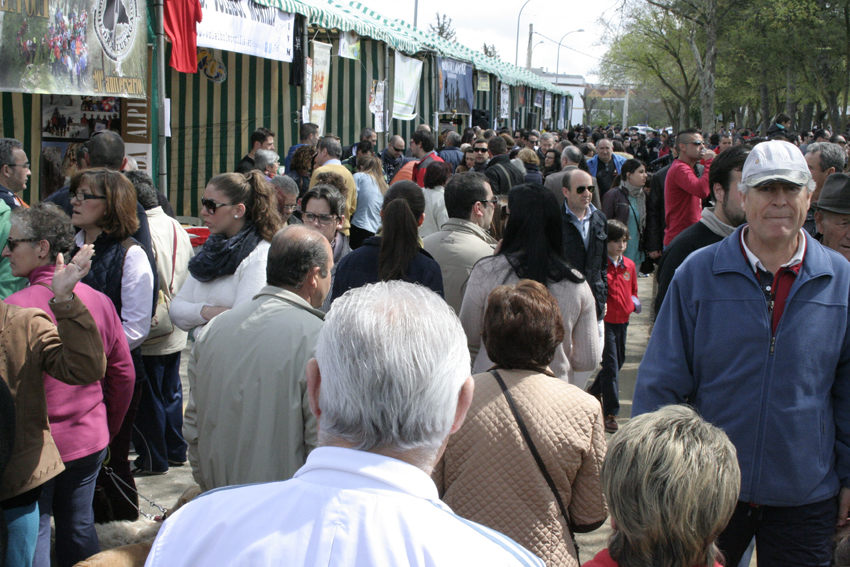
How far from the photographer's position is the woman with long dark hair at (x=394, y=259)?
3547 millimetres

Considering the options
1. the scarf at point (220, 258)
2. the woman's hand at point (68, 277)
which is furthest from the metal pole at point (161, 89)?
the woman's hand at point (68, 277)

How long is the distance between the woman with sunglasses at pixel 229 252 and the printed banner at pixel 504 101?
19453 millimetres

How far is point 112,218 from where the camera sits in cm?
379

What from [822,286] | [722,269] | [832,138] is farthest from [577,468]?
[832,138]

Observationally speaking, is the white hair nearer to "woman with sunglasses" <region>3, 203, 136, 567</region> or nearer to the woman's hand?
the woman's hand

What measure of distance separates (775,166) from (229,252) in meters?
2.48

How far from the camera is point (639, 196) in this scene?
309 inches

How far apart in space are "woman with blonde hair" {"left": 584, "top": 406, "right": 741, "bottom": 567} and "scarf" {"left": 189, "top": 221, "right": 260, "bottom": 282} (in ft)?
7.75

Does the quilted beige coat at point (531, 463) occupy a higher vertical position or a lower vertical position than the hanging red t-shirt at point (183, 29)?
lower

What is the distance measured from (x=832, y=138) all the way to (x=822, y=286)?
12.8m

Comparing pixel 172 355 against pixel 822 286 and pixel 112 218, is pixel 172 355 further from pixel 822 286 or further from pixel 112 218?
pixel 822 286

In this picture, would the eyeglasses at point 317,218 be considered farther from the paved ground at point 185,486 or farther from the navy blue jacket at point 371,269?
the paved ground at point 185,486

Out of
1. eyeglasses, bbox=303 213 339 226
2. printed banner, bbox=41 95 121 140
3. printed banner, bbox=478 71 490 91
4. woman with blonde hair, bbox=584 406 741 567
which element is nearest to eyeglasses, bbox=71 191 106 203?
eyeglasses, bbox=303 213 339 226

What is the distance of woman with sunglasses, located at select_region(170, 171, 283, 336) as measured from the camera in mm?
3570
